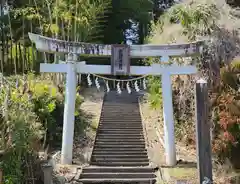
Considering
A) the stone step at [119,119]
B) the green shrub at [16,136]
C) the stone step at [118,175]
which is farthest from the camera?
the stone step at [119,119]

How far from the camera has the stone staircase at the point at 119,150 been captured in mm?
7852

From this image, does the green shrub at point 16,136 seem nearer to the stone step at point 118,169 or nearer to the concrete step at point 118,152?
the stone step at point 118,169

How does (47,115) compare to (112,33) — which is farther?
(112,33)

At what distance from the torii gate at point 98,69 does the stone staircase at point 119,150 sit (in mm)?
752

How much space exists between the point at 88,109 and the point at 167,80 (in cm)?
506

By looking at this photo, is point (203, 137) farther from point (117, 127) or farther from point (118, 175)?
point (117, 127)

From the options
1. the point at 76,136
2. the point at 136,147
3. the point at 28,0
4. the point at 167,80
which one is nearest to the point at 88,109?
the point at 76,136

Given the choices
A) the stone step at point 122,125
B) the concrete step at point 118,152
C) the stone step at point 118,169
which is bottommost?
the stone step at point 118,169

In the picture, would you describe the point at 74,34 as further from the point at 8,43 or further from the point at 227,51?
the point at 227,51

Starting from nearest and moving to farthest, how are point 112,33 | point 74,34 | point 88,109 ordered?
point 88,109 < point 74,34 < point 112,33

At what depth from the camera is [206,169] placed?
550 centimetres

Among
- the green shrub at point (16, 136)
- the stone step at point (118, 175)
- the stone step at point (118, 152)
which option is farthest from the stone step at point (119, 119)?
the green shrub at point (16, 136)

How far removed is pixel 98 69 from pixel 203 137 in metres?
3.77

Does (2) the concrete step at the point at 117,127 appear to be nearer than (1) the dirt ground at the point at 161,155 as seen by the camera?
No
